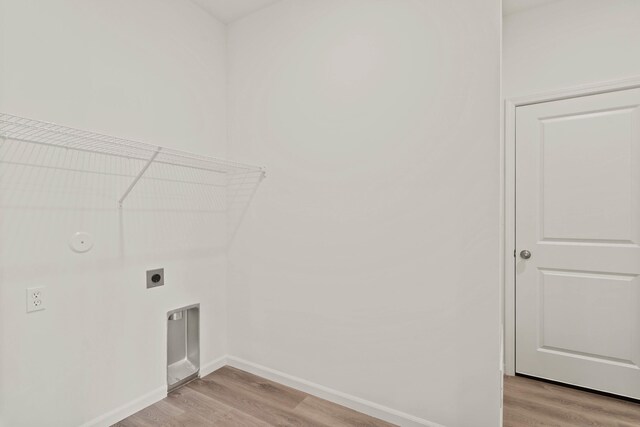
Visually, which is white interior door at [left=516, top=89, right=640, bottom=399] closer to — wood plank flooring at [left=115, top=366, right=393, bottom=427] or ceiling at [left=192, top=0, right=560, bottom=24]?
ceiling at [left=192, top=0, right=560, bottom=24]

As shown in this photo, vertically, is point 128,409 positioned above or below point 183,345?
below

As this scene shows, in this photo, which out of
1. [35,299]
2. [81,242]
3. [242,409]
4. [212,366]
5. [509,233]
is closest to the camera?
[35,299]

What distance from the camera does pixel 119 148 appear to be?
1.73 m

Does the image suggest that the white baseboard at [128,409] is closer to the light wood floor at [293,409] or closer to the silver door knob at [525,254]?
the light wood floor at [293,409]

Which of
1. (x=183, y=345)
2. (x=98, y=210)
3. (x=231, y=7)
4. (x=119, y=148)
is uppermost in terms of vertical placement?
(x=231, y=7)

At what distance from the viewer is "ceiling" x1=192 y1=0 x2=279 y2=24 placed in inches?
85.8

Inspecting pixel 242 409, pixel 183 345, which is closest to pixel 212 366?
pixel 183 345

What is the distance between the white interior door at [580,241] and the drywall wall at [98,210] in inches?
89.7

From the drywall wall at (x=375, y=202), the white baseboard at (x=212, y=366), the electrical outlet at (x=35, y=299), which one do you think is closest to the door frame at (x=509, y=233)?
the drywall wall at (x=375, y=202)

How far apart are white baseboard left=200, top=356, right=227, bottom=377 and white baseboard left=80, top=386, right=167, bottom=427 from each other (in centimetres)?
29

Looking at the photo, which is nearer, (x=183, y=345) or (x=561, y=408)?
(x=561, y=408)

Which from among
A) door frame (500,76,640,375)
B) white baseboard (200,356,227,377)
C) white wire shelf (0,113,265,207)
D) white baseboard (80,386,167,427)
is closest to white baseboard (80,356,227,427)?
white baseboard (80,386,167,427)

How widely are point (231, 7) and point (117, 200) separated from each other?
58.9 inches

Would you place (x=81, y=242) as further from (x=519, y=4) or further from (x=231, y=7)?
(x=519, y=4)
